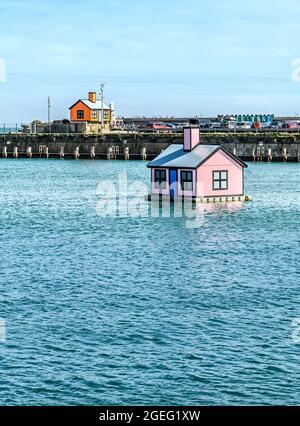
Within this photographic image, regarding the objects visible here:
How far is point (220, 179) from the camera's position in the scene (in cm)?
6950

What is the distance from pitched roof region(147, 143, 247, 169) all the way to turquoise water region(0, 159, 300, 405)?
17.5ft

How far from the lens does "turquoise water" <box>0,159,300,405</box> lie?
2691cm

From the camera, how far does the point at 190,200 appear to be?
227 ft

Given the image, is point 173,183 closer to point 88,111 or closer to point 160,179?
point 160,179

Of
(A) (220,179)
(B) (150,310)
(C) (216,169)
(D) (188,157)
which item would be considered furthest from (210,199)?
(B) (150,310)

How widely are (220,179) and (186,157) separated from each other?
10.3 feet

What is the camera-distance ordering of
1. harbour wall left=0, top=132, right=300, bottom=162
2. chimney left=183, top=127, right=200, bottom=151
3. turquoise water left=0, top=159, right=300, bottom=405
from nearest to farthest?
1. turquoise water left=0, top=159, right=300, bottom=405
2. chimney left=183, top=127, right=200, bottom=151
3. harbour wall left=0, top=132, right=300, bottom=162

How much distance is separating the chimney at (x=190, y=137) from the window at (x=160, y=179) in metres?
2.68

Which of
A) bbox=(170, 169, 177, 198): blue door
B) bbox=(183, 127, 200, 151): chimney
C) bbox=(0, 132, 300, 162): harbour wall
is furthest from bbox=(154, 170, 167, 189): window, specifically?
bbox=(0, 132, 300, 162): harbour wall

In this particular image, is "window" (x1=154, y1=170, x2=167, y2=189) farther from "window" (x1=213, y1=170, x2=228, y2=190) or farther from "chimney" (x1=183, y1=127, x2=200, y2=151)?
"window" (x1=213, y1=170, x2=228, y2=190)

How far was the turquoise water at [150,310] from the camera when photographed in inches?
1059

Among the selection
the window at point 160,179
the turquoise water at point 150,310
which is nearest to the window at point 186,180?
the window at point 160,179
